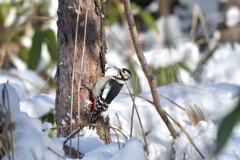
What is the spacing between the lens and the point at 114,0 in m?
5.74

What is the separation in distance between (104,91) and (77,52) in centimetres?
30

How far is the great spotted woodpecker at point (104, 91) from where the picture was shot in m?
1.98

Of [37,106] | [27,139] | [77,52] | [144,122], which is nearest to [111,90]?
[144,122]

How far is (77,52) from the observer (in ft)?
6.28

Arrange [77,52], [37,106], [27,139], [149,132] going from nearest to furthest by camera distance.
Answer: [27,139] < [77,52] < [149,132] < [37,106]

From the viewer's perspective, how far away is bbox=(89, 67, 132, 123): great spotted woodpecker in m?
1.98

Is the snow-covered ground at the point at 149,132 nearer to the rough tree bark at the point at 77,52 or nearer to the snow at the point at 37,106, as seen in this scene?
the snow at the point at 37,106

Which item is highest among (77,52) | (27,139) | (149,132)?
(77,52)

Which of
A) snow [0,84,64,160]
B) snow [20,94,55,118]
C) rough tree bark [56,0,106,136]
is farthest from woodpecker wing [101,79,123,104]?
snow [0,84,64,160]

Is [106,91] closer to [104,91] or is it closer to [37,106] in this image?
[104,91]

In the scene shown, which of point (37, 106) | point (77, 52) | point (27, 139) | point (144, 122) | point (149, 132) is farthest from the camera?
point (37, 106)

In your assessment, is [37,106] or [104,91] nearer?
[104,91]

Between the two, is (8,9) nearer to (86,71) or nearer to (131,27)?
(86,71)

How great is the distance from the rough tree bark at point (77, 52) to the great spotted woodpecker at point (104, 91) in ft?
0.12
